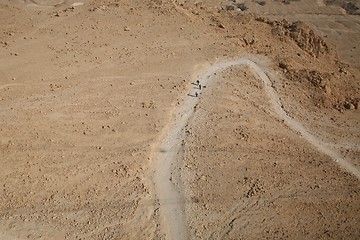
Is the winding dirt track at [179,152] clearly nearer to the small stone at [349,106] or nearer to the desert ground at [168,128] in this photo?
the desert ground at [168,128]

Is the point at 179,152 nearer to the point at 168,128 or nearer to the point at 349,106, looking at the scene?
the point at 168,128

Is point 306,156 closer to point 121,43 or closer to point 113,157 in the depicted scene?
point 113,157

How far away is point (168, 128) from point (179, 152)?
155 centimetres

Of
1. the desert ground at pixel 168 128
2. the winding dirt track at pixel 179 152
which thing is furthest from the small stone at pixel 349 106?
the winding dirt track at pixel 179 152

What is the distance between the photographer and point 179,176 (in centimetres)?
1641

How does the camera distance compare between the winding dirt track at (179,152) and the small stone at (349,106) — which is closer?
the winding dirt track at (179,152)

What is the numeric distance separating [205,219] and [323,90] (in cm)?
1095

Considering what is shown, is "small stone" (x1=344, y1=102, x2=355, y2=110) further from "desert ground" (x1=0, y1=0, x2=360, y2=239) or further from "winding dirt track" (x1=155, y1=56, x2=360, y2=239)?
"winding dirt track" (x1=155, y1=56, x2=360, y2=239)

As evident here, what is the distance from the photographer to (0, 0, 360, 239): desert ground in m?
14.9

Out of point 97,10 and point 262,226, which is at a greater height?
point 97,10

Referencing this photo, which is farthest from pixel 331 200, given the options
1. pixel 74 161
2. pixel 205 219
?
pixel 74 161

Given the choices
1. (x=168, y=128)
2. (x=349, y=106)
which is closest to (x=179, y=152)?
(x=168, y=128)

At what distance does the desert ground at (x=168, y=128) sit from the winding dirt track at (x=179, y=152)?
65 mm

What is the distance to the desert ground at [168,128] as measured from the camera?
14914mm
